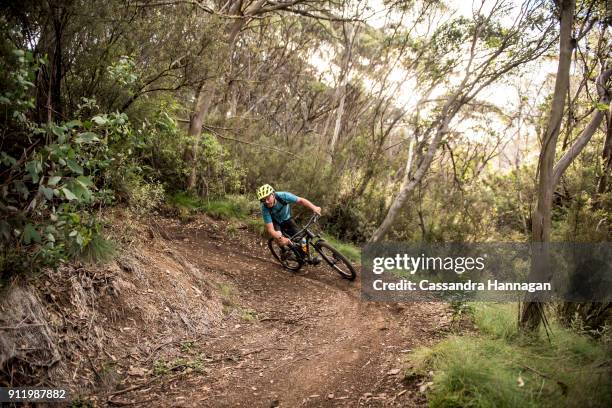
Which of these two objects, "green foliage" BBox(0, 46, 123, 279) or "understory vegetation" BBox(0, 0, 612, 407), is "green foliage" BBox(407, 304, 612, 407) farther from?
"green foliage" BBox(0, 46, 123, 279)

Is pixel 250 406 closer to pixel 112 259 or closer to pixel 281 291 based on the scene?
pixel 112 259

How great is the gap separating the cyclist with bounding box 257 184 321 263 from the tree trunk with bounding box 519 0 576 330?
13.3 feet

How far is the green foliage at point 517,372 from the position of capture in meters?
3.16

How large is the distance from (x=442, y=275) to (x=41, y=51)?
32.0ft

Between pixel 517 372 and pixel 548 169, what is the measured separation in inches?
90.8

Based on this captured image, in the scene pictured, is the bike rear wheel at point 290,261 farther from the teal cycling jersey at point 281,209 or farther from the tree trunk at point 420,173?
the tree trunk at point 420,173

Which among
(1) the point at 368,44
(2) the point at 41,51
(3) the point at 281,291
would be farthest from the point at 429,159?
(1) the point at 368,44

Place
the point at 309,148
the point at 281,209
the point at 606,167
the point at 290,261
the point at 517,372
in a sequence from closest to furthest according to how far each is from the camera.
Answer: the point at 517,372, the point at 606,167, the point at 281,209, the point at 290,261, the point at 309,148

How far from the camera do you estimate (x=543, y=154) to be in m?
4.47

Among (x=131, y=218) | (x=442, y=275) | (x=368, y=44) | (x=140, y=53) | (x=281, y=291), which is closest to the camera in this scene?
(x=140, y=53)

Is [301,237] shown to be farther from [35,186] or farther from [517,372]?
[517,372]

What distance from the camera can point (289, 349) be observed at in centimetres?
543

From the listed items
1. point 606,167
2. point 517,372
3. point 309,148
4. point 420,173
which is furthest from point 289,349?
point 309,148

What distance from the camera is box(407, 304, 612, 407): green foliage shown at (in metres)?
3.16
